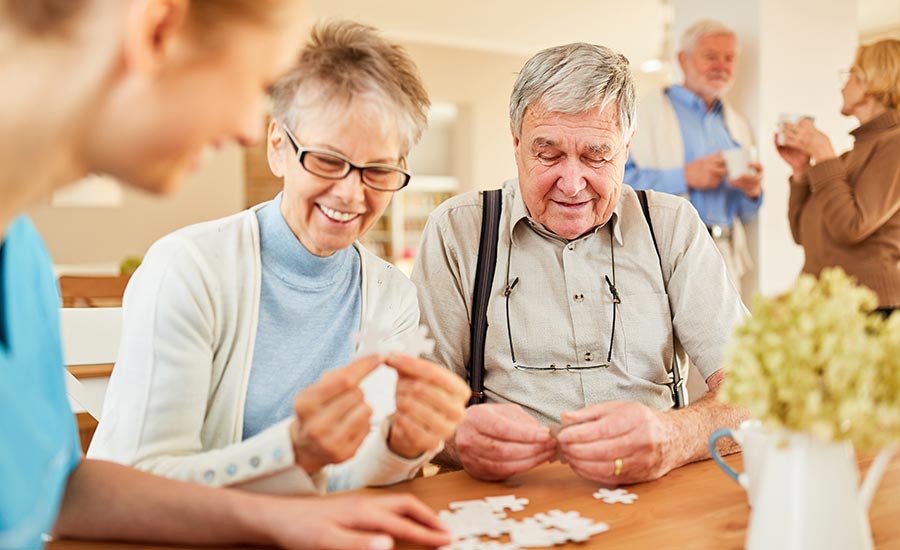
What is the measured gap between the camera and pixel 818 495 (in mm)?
919

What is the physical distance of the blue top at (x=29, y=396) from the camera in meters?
0.79

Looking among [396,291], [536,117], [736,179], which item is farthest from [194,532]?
[736,179]

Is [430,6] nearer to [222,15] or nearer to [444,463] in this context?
[444,463]

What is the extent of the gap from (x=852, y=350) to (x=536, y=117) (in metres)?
1.09

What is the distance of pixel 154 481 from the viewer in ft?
3.49

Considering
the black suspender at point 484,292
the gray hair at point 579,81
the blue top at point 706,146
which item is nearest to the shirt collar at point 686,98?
the blue top at point 706,146

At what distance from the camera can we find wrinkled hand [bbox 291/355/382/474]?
1084 millimetres

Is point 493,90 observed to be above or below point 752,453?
above

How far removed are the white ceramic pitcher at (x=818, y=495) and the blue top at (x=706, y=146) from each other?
2.94m

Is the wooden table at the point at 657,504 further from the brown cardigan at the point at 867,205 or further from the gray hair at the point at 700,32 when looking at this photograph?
the gray hair at the point at 700,32

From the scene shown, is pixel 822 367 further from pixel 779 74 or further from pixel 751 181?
pixel 779 74

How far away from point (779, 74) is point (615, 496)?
3.72 meters

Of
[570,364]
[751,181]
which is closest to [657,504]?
[570,364]

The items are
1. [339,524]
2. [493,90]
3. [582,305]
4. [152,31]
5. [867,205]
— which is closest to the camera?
[152,31]
